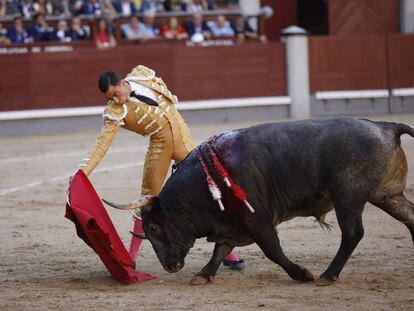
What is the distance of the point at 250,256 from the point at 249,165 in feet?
3.84

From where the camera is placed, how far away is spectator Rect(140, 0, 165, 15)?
15255mm

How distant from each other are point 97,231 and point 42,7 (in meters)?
9.43

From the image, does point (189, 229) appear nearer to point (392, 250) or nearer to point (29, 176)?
point (392, 250)

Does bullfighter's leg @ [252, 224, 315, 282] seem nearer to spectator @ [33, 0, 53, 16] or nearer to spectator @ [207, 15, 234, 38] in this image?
spectator @ [33, 0, 53, 16]

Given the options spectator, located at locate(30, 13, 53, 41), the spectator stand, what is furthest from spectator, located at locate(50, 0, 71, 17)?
spectator, located at locate(30, 13, 53, 41)

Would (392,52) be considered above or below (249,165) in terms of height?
below

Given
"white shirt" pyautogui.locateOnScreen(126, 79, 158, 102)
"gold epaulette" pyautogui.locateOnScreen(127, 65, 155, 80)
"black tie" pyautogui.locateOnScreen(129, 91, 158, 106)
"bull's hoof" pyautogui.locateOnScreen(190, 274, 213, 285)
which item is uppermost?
"gold epaulette" pyautogui.locateOnScreen(127, 65, 155, 80)

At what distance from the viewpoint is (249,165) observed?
17.3ft

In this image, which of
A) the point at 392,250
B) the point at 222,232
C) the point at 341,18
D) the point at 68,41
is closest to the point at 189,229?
the point at 222,232

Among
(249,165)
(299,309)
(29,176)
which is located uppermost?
(249,165)

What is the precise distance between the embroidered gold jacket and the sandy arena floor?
29.1 inches

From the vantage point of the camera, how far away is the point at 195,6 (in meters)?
15.8

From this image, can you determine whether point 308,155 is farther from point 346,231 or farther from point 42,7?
point 42,7

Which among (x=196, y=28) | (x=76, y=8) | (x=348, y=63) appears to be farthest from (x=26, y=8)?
(x=348, y=63)
